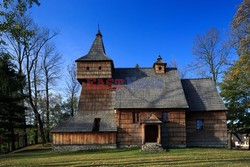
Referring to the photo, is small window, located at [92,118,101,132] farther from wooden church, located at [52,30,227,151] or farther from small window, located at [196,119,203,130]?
small window, located at [196,119,203,130]

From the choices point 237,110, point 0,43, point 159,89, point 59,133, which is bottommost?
point 59,133

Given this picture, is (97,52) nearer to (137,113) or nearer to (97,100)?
(97,100)

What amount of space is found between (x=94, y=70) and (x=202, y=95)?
12.1 m

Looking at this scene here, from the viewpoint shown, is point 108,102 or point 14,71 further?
point 14,71

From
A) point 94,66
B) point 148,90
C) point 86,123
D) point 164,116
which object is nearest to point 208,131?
point 164,116

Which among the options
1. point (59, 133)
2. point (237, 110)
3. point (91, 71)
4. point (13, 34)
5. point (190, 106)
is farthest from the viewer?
point (237, 110)

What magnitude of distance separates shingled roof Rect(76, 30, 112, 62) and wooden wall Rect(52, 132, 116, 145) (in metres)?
8.10

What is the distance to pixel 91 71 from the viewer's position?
2373 cm

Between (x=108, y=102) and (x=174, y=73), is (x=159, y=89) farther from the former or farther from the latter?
(x=108, y=102)

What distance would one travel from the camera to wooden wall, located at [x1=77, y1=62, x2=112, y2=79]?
77.2 ft

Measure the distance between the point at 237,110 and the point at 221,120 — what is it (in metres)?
5.80

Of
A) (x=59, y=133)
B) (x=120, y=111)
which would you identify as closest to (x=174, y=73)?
(x=120, y=111)

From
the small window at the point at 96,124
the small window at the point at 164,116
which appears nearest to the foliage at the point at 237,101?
the small window at the point at 164,116

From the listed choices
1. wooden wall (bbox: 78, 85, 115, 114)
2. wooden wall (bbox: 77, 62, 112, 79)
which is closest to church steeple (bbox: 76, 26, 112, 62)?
wooden wall (bbox: 77, 62, 112, 79)
